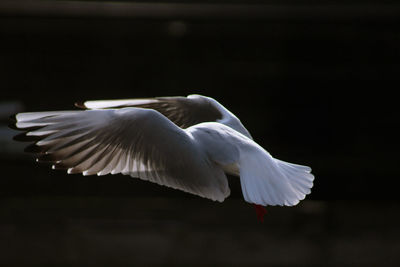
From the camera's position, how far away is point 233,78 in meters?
5.51

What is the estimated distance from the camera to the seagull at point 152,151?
6.46ft

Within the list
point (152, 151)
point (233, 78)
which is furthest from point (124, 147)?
point (233, 78)

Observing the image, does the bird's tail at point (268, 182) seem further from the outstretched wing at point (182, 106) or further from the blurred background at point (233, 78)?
the blurred background at point (233, 78)

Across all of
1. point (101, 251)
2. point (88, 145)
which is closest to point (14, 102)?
point (101, 251)

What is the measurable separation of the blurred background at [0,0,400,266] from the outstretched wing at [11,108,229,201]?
324 centimetres

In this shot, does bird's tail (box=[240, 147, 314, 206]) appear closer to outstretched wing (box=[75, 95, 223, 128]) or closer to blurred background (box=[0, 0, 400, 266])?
outstretched wing (box=[75, 95, 223, 128])

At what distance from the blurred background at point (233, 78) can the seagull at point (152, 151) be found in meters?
3.22

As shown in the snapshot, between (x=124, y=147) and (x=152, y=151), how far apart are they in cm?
8

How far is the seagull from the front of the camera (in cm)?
197

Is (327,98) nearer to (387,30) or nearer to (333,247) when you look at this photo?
(387,30)

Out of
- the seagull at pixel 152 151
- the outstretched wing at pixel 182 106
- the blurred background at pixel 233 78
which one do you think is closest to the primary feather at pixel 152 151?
the seagull at pixel 152 151

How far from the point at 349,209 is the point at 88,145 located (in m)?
3.73

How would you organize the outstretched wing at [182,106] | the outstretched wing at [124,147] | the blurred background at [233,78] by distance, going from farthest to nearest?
the blurred background at [233,78] → the outstretched wing at [182,106] → the outstretched wing at [124,147]

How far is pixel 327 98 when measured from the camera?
18.4 ft
